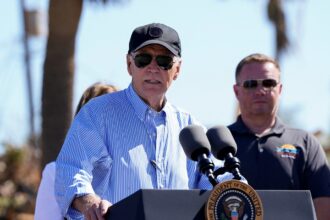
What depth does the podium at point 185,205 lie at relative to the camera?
177 inches

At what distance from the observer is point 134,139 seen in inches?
209

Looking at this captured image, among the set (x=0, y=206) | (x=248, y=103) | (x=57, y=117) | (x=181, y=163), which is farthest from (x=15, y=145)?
(x=181, y=163)

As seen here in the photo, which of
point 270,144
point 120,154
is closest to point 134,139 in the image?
point 120,154

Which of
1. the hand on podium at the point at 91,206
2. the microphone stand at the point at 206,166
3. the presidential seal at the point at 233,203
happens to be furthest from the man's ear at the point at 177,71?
the presidential seal at the point at 233,203

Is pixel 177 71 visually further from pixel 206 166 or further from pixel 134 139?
pixel 206 166

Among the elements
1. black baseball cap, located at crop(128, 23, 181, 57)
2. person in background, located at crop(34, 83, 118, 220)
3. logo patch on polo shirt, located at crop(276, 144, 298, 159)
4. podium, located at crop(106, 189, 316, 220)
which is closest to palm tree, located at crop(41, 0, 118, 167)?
logo patch on polo shirt, located at crop(276, 144, 298, 159)

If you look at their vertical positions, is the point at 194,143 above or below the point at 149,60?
below

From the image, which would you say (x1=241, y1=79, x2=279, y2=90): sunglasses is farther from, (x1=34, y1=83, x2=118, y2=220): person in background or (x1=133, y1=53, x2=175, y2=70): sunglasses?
(x1=133, y1=53, x2=175, y2=70): sunglasses

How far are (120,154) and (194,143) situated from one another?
56 cm

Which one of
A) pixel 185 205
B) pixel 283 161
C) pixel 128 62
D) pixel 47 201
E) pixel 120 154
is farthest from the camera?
pixel 283 161

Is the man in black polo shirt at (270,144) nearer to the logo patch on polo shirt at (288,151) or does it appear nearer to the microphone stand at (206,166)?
the logo patch on polo shirt at (288,151)

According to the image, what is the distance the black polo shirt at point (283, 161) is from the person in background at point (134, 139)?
213 centimetres

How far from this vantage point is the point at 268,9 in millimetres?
24625

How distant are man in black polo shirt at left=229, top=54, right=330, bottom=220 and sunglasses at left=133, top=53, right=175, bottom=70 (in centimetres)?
238
